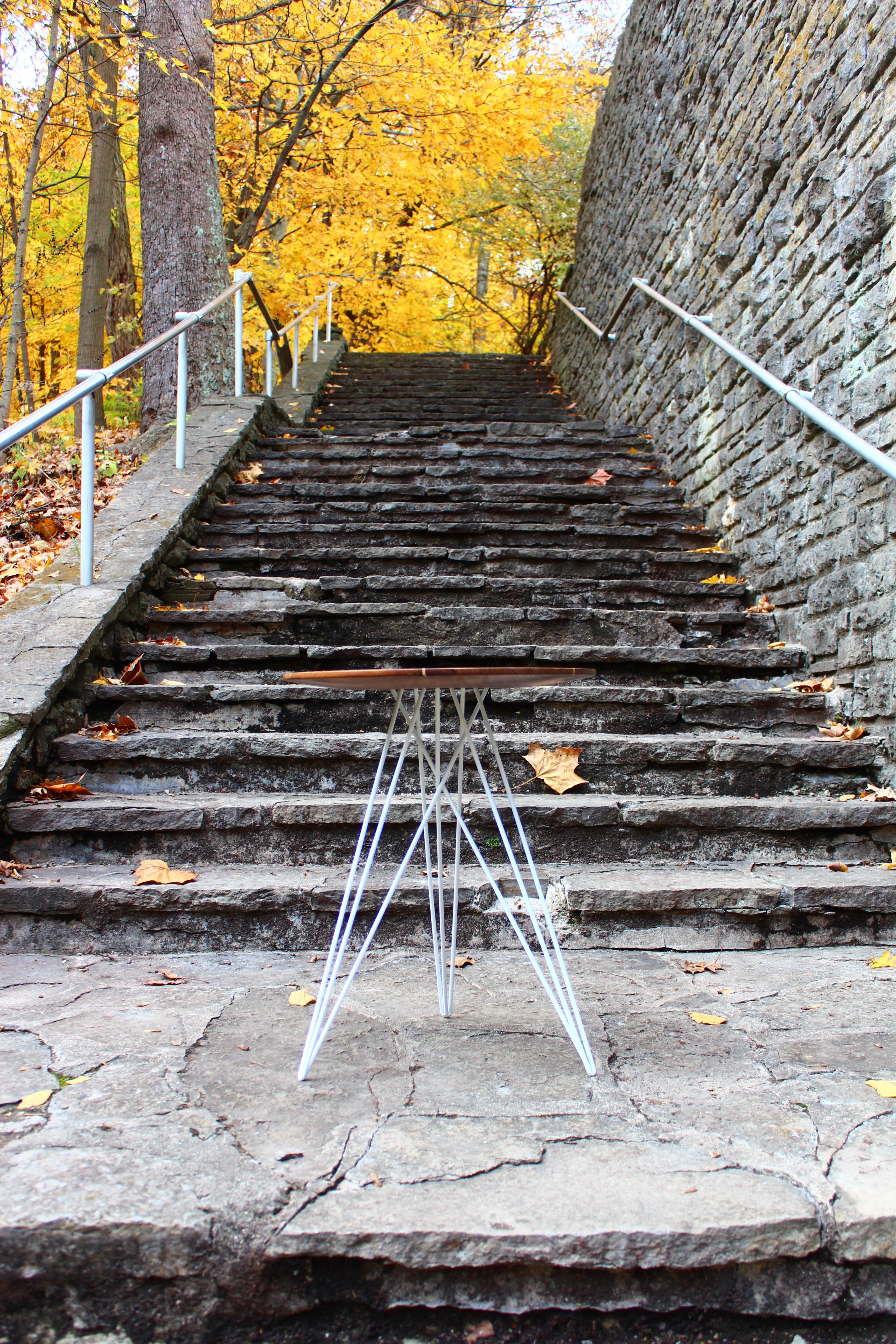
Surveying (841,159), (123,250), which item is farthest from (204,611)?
(123,250)

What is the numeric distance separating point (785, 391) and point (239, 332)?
3774 mm

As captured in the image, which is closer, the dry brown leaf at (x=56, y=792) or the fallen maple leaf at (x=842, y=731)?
the dry brown leaf at (x=56, y=792)

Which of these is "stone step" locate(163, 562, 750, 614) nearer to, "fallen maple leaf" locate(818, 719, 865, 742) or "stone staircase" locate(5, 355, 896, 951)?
"stone staircase" locate(5, 355, 896, 951)

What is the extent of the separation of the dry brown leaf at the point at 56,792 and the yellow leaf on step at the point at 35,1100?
4.16 feet

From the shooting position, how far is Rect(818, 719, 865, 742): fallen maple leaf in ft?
10.2

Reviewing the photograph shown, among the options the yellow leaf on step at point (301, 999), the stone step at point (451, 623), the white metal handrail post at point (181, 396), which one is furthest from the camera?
the white metal handrail post at point (181, 396)

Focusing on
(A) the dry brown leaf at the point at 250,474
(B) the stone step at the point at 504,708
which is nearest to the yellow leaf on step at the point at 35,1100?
(B) the stone step at the point at 504,708

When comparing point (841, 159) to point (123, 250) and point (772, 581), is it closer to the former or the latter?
point (772, 581)

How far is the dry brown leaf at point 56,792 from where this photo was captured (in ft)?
8.79

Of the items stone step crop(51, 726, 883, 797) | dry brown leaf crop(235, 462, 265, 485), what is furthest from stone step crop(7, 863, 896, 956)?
dry brown leaf crop(235, 462, 265, 485)

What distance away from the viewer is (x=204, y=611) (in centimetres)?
368

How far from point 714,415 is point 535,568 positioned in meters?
1.46

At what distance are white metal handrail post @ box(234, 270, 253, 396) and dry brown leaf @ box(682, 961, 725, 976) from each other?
15.8 feet

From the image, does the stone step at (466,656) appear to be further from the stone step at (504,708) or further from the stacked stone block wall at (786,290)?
the stacked stone block wall at (786,290)
